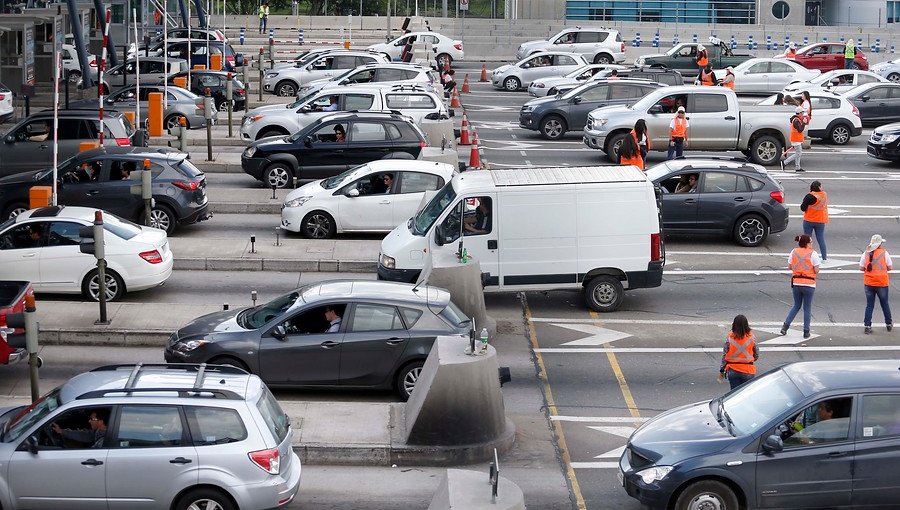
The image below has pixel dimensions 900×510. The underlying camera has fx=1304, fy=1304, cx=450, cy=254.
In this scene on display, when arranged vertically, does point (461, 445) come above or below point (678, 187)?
below

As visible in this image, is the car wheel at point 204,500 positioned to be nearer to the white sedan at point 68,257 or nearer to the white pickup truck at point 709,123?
the white sedan at point 68,257

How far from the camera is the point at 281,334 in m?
15.6

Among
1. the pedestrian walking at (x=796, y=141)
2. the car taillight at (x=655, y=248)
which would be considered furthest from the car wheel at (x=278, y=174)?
the pedestrian walking at (x=796, y=141)

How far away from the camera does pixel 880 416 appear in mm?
11859

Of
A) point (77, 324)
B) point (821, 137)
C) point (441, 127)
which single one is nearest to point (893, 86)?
point (821, 137)

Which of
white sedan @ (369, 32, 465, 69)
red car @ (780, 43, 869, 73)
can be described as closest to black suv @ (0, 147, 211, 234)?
white sedan @ (369, 32, 465, 69)

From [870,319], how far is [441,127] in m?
14.0

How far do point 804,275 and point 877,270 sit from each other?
1151 mm

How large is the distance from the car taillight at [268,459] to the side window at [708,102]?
21377 millimetres

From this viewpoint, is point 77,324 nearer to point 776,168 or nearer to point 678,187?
point 678,187

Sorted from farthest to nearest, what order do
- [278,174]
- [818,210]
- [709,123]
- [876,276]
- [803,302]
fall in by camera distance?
[709,123] < [278,174] < [818,210] < [803,302] < [876,276]

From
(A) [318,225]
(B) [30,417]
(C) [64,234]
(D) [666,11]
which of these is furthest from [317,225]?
(D) [666,11]

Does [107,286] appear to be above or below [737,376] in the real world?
above

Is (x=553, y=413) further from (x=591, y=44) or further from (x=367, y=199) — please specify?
(x=591, y=44)
